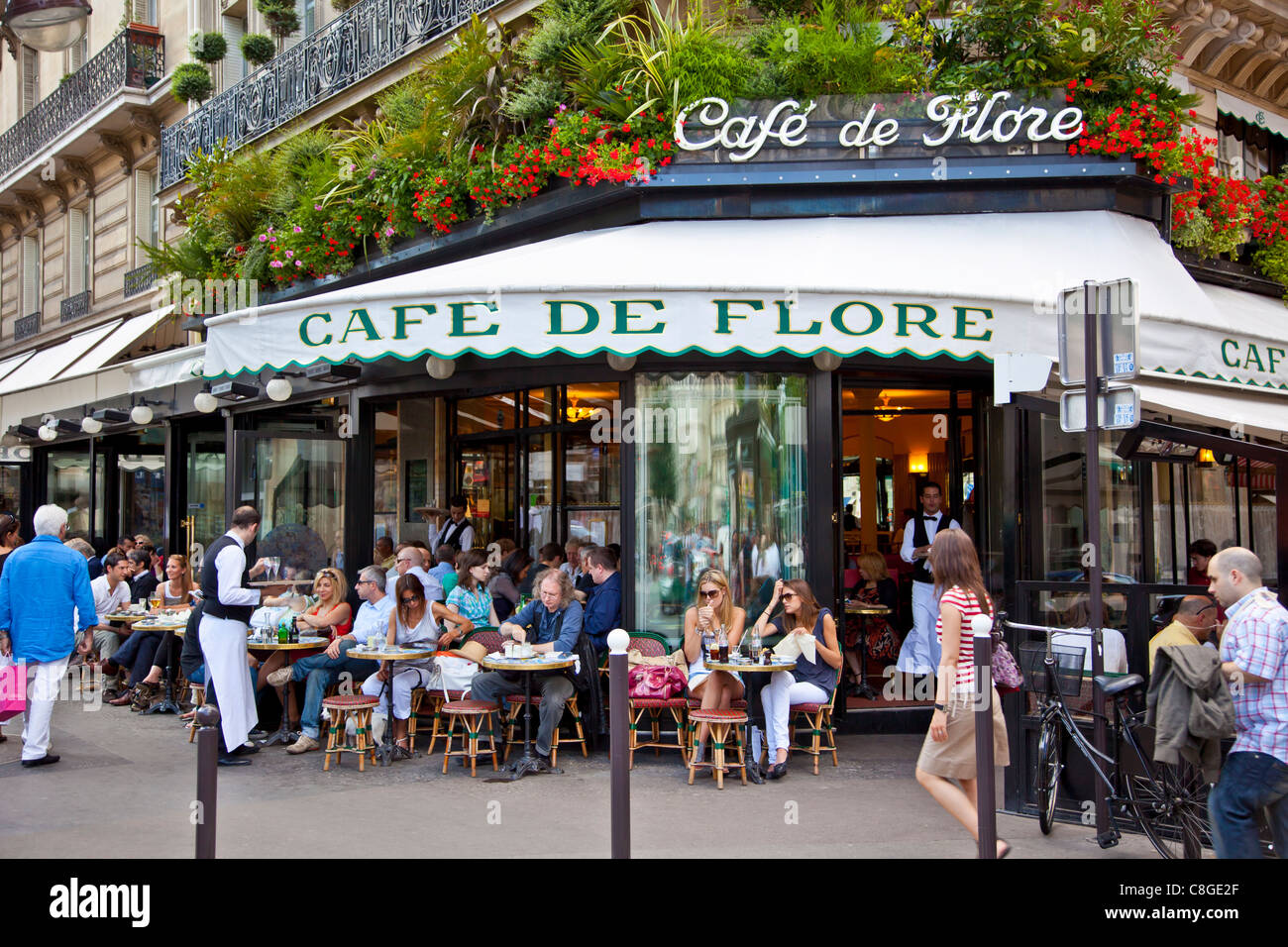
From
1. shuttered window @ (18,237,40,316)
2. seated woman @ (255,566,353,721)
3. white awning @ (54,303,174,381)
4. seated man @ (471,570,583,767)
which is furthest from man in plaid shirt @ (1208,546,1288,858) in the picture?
shuttered window @ (18,237,40,316)

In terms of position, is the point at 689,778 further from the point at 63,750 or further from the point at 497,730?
the point at 63,750

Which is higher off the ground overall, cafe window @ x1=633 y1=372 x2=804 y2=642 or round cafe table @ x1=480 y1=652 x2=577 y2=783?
cafe window @ x1=633 y1=372 x2=804 y2=642

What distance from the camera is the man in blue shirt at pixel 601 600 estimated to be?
880 cm

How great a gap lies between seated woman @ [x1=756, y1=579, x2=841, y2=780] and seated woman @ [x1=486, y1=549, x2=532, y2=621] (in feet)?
8.99

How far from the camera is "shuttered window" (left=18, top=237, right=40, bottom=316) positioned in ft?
82.8

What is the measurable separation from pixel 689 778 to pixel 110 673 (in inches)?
281

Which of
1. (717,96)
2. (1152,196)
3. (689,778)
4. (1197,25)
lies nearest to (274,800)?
(689,778)

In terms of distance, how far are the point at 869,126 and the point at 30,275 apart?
22.0 m

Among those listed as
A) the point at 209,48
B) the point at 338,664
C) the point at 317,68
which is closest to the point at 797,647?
the point at 338,664

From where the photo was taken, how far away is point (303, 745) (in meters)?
8.88

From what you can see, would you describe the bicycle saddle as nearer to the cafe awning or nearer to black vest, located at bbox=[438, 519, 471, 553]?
the cafe awning

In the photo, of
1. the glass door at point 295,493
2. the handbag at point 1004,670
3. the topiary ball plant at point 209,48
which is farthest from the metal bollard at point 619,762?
the topiary ball plant at point 209,48

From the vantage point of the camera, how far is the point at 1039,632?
6973 millimetres

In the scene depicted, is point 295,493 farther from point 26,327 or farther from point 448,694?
point 26,327
